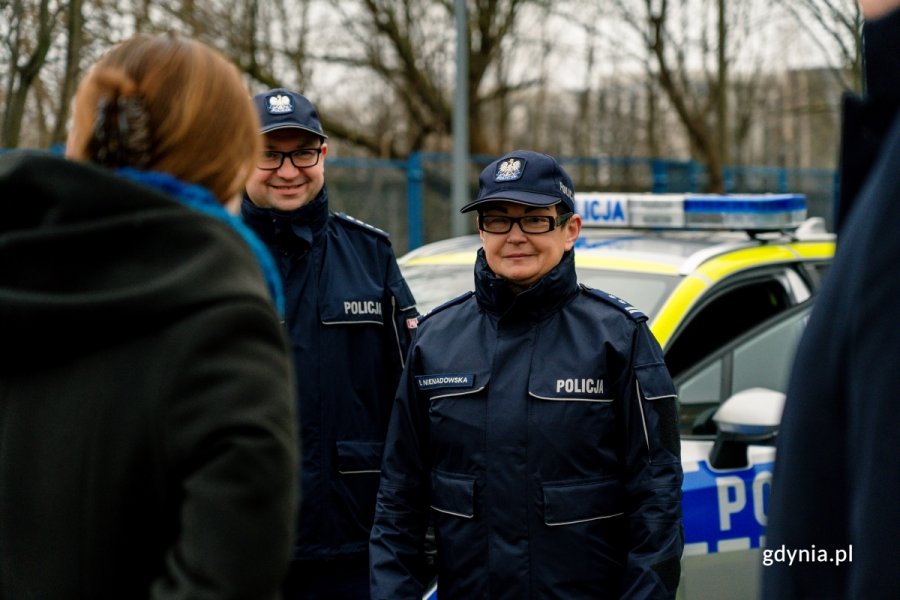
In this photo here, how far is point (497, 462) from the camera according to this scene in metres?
Answer: 2.78

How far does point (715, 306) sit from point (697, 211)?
0.42m

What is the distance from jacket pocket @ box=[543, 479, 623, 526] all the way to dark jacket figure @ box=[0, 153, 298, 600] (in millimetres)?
1296

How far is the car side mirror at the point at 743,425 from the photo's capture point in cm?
375

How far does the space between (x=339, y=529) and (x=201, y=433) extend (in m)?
1.77

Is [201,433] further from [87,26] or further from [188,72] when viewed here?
[87,26]

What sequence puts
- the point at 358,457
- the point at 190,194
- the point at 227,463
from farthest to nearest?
the point at 358,457, the point at 190,194, the point at 227,463

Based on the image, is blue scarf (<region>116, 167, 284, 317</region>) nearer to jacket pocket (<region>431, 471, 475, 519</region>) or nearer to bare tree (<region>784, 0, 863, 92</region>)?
jacket pocket (<region>431, 471, 475, 519</region>)

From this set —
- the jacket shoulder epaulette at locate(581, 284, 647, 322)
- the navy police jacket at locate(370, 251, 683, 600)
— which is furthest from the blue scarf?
the jacket shoulder epaulette at locate(581, 284, 647, 322)

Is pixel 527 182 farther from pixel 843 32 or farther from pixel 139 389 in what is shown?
pixel 843 32

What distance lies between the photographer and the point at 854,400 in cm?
116

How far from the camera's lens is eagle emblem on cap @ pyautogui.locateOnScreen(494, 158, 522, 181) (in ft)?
9.96

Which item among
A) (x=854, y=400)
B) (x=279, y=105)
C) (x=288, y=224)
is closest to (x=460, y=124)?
(x=279, y=105)

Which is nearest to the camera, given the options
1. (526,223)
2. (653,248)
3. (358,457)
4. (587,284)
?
(526,223)

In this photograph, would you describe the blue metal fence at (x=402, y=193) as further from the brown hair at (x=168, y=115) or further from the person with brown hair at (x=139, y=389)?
the person with brown hair at (x=139, y=389)
